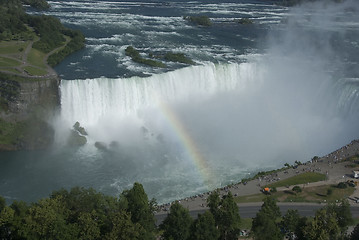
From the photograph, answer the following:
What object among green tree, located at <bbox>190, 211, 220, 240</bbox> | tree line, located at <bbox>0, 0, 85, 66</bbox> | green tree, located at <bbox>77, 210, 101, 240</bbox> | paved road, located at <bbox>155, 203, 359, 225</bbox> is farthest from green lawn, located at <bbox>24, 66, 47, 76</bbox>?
green tree, located at <bbox>190, 211, 220, 240</bbox>

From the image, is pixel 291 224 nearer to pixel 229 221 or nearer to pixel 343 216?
pixel 343 216

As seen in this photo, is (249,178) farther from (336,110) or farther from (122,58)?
(122,58)

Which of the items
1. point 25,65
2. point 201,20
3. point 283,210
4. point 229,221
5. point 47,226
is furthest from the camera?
point 201,20

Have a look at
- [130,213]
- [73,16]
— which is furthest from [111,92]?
[73,16]

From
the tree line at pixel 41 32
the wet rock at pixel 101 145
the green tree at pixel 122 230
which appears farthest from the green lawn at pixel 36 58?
the green tree at pixel 122 230

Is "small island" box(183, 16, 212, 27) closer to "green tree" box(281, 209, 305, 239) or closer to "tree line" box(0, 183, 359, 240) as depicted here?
"tree line" box(0, 183, 359, 240)

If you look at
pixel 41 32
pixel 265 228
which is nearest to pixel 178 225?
pixel 265 228

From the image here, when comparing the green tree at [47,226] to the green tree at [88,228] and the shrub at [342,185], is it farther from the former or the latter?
the shrub at [342,185]
